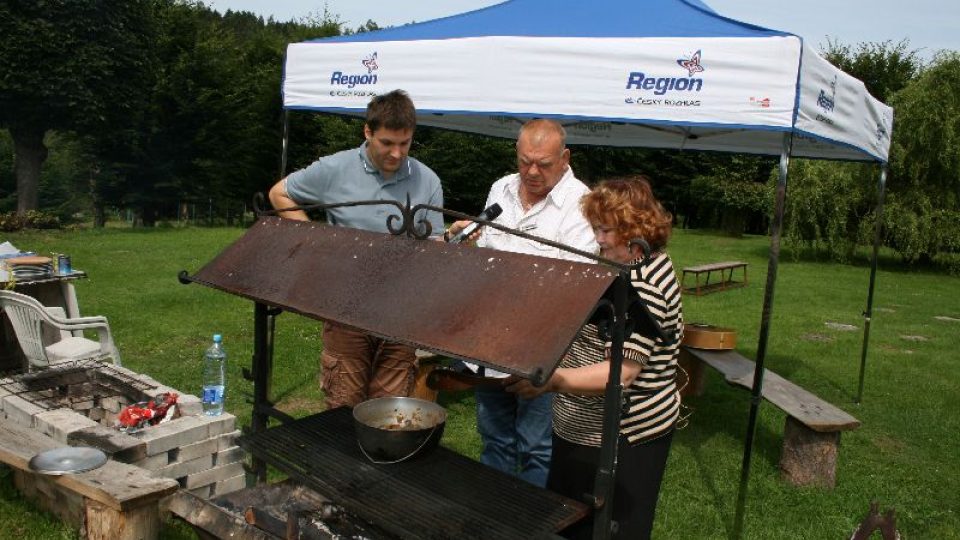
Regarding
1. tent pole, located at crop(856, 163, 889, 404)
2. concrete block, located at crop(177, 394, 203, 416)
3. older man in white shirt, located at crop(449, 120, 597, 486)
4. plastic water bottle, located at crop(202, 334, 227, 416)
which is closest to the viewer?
older man in white shirt, located at crop(449, 120, 597, 486)

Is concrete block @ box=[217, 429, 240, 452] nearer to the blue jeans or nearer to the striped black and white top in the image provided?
the blue jeans

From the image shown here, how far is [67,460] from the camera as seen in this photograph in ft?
9.37

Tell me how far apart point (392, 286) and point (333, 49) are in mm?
3197

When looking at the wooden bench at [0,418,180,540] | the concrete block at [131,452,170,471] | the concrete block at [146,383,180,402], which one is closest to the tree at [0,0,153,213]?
the concrete block at [146,383,180,402]

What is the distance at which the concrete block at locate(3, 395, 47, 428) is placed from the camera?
11.2ft

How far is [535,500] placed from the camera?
207 centimetres

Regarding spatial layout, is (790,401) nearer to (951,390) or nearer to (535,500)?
(535,500)

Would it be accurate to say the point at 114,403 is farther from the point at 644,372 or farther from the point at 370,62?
the point at 644,372

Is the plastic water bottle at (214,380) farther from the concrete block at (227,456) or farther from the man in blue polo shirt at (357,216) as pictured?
the man in blue polo shirt at (357,216)

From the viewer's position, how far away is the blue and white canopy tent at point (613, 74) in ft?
10.9

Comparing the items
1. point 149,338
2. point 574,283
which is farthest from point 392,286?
point 149,338

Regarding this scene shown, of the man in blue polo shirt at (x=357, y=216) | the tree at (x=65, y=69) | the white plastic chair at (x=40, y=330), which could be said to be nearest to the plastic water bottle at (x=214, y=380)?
the white plastic chair at (x=40, y=330)

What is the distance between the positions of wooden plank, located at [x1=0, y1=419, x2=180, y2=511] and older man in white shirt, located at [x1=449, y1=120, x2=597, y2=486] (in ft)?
4.42

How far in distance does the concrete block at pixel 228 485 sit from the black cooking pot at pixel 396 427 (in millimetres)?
1437
